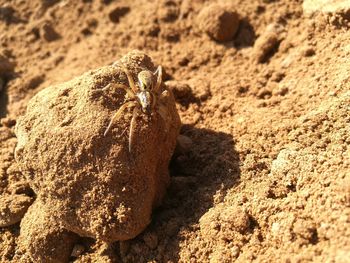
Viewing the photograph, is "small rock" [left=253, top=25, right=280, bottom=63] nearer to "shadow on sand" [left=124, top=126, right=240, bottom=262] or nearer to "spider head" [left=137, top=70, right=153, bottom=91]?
"shadow on sand" [left=124, top=126, right=240, bottom=262]

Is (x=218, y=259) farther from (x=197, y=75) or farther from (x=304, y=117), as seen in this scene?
(x=197, y=75)

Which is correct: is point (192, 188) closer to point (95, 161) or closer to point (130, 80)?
point (95, 161)

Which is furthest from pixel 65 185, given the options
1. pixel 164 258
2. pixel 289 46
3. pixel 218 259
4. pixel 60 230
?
pixel 289 46

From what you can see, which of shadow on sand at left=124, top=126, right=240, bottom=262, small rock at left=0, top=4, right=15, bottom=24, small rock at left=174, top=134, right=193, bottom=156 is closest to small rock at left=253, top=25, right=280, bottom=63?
shadow on sand at left=124, top=126, right=240, bottom=262

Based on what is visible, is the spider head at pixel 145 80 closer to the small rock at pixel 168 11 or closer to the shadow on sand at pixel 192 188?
the shadow on sand at pixel 192 188

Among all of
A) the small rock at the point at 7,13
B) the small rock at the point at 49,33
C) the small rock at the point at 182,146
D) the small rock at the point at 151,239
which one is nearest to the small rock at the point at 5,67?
the small rock at the point at 49,33
